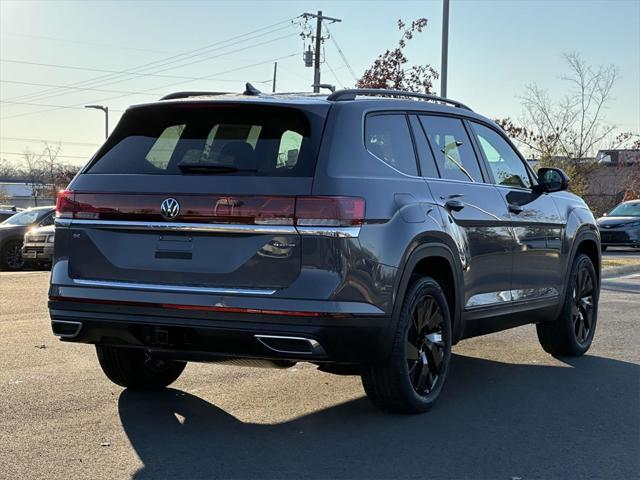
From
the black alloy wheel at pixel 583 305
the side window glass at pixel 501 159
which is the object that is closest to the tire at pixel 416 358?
the side window glass at pixel 501 159

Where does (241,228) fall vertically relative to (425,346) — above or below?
above

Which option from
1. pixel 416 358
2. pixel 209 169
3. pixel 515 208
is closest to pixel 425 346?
pixel 416 358

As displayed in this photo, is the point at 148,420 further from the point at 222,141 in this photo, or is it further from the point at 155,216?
the point at 222,141

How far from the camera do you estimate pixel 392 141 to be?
5.44 m

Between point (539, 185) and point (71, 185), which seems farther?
point (539, 185)

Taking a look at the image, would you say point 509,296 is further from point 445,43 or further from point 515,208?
point 445,43

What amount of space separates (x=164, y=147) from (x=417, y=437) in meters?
Result: 2.16

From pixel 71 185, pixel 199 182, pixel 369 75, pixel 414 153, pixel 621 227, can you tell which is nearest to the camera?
pixel 199 182

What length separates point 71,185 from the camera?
16.9 ft

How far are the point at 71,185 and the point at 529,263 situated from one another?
3.39 m

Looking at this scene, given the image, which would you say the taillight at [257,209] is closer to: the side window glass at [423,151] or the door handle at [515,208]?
A: the side window glass at [423,151]

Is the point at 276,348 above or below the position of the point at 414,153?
below

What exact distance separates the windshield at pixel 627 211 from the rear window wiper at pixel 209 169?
21.9 metres

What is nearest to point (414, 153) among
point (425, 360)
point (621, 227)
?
point (425, 360)
